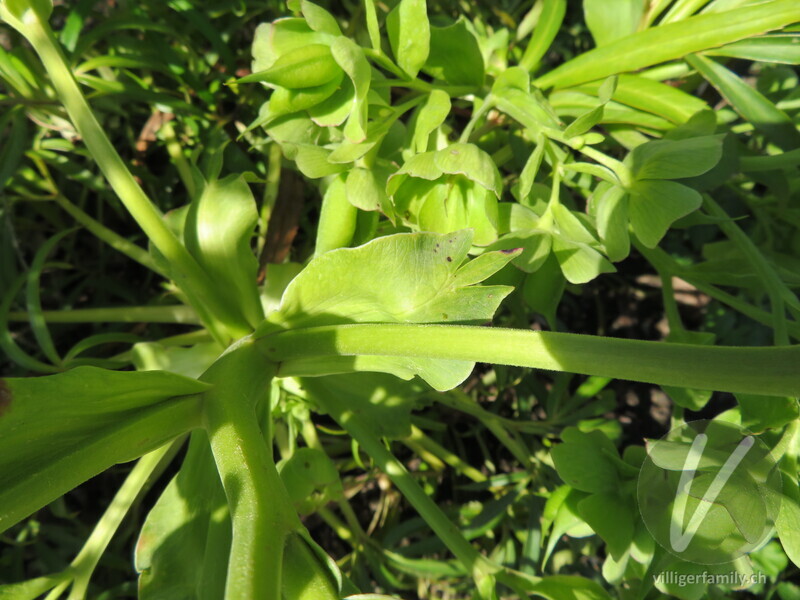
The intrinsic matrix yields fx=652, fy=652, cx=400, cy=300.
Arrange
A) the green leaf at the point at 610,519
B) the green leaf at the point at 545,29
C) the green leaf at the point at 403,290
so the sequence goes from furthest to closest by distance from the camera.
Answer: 1. the green leaf at the point at 545,29
2. the green leaf at the point at 610,519
3. the green leaf at the point at 403,290

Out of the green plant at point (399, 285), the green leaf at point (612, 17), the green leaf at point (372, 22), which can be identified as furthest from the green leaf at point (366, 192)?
the green leaf at point (612, 17)

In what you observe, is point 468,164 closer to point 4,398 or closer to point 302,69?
point 302,69

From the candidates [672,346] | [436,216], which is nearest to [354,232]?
[436,216]

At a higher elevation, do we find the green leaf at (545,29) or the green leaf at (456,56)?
the green leaf at (456,56)

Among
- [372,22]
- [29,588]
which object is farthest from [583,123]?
[29,588]

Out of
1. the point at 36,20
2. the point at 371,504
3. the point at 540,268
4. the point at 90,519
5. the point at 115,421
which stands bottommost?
the point at 371,504

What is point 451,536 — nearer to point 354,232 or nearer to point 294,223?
point 354,232

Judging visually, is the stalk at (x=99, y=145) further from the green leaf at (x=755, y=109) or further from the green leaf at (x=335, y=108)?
the green leaf at (x=755, y=109)
